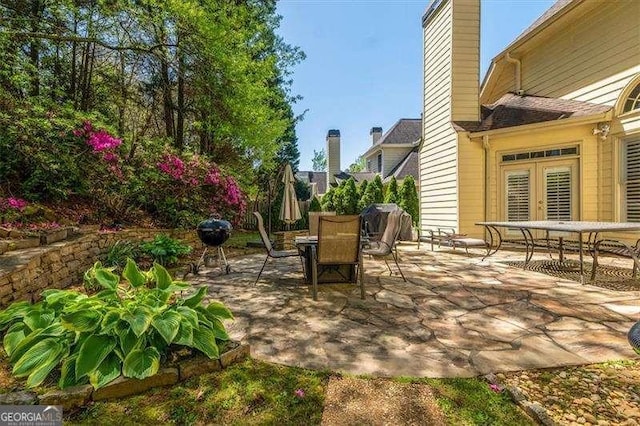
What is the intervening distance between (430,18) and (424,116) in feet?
8.87

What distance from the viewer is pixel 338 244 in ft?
12.4

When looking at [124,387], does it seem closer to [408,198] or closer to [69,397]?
[69,397]

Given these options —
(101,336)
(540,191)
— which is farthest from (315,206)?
(101,336)

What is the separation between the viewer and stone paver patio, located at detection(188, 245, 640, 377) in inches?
88.4

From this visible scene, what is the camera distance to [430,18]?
30.7 feet

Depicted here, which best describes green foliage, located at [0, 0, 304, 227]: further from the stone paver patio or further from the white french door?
the white french door

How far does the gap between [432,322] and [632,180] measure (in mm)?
6230

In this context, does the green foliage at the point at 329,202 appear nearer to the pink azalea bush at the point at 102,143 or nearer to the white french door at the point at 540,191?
the white french door at the point at 540,191

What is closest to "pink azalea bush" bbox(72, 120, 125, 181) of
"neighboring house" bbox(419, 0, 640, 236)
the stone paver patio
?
the stone paver patio

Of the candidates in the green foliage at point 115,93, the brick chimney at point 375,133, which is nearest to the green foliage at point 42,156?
the green foliage at point 115,93

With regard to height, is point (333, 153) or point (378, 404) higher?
point (333, 153)

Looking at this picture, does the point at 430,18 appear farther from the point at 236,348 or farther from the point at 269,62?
the point at 236,348

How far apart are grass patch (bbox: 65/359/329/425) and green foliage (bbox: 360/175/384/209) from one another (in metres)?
12.0

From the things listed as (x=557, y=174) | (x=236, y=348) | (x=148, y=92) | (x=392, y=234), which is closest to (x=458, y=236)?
(x=557, y=174)
